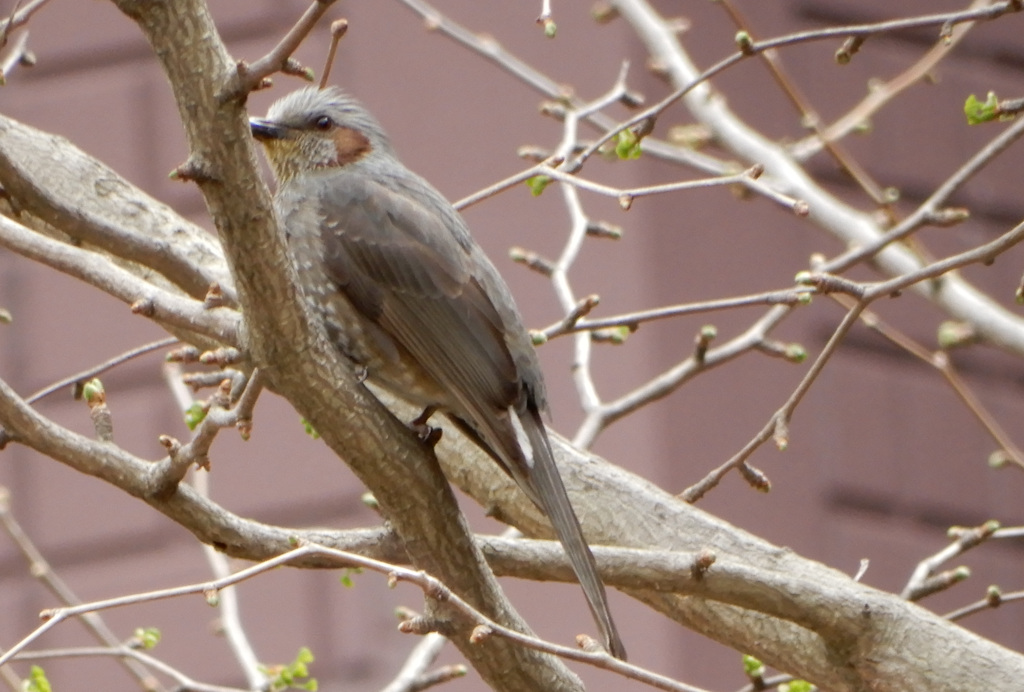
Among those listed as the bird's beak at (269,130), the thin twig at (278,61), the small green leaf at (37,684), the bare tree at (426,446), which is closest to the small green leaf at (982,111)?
the bare tree at (426,446)

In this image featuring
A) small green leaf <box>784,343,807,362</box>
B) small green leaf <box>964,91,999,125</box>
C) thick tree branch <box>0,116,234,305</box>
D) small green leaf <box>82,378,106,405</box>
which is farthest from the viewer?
thick tree branch <box>0,116,234,305</box>

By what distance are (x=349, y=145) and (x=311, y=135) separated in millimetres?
110

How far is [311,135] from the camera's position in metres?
4.63

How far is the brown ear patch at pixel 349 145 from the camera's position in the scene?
465 cm

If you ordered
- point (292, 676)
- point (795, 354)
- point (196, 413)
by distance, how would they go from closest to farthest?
point (196, 413) → point (292, 676) → point (795, 354)

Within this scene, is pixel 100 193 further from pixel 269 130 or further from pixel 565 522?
pixel 565 522

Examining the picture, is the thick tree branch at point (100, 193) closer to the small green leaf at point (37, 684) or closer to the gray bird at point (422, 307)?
the gray bird at point (422, 307)

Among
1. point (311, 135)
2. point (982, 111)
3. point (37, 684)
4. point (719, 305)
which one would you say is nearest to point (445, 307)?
point (719, 305)

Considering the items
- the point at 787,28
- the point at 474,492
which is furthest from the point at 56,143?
the point at 787,28

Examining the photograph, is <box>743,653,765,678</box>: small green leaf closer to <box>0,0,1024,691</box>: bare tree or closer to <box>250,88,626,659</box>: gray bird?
<box>0,0,1024,691</box>: bare tree

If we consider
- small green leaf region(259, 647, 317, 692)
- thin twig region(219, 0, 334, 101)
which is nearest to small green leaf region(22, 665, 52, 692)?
small green leaf region(259, 647, 317, 692)

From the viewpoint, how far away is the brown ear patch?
4.65 meters

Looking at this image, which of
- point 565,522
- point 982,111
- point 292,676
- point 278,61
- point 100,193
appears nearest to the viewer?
point 278,61

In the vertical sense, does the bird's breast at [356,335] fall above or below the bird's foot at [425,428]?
above
